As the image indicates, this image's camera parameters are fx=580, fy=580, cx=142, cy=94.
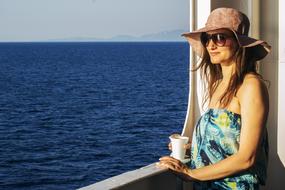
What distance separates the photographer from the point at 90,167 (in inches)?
1455

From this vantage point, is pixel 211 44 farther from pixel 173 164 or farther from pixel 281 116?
pixel 281 116

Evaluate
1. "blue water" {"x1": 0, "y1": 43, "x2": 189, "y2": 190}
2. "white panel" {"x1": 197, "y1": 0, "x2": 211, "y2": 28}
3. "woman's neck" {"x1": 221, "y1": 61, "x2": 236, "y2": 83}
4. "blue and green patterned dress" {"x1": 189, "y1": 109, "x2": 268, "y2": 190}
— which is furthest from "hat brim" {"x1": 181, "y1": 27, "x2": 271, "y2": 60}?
"blue water" {"x1": 0, "y1": 43, "x2": 189, "y2": 190}

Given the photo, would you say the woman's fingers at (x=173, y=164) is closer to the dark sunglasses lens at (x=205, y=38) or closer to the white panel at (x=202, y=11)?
the dark sunglasses lens at (x=205, y=38)

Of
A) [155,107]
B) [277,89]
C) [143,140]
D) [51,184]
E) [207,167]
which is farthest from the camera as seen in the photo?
[155,107]

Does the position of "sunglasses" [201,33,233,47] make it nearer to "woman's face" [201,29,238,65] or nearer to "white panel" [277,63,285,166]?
"woman's face" [201,29,238,65]

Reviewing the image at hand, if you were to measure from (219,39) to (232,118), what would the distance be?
1.09ft

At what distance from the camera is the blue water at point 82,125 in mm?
36531

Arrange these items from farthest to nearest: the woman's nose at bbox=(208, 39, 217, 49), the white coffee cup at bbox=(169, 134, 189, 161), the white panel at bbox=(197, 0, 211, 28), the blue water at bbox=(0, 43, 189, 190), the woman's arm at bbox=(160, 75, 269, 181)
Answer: the blue water at bbox=(0, 43, 189, 190) → the white panel at bbox=(197, 0, 211, 28) → the white coffee cup at bbox=(169, 134, 189, 161) → the woman's nose at bbox=(208, 39, 217, 49) → the woman's arm at bbox=(160, 75, 269, 181)

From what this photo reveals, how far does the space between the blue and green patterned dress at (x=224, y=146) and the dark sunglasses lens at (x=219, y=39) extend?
0.27 metres

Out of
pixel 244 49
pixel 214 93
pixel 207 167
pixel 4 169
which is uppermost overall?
pixel 244 49

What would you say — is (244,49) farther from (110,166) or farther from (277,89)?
(110,166)

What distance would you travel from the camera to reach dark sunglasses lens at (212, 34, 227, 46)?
7.70 ft

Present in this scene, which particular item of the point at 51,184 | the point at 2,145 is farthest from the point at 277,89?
the point at 2,145

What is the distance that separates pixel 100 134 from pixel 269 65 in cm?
4437
